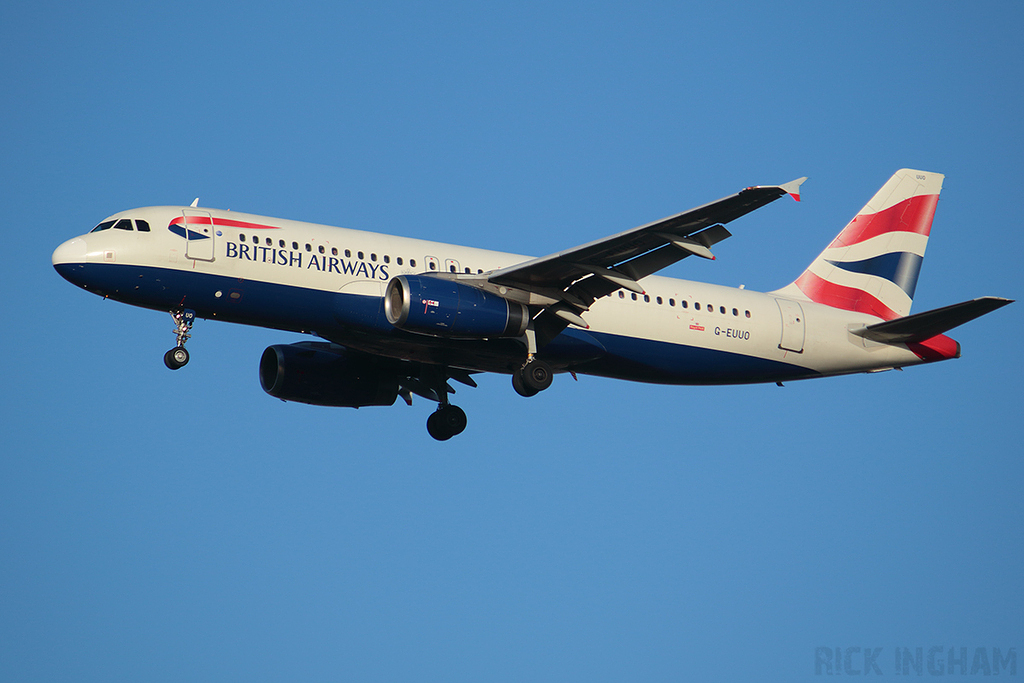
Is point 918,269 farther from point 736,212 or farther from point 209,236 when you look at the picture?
point 209,236

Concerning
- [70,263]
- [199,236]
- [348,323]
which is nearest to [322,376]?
[348,323]

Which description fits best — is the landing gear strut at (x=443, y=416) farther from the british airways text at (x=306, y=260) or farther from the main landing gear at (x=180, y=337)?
the main landing gear at (x=180, y=337)

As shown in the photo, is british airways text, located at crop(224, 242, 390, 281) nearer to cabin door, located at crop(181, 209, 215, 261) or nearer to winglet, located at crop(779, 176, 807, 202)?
cabin door, located at crop(181, 209, 215, 261)

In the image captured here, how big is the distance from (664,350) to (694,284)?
2.60 m

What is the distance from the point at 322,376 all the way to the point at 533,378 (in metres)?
7.01

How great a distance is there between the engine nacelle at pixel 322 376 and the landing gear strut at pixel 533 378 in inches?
221

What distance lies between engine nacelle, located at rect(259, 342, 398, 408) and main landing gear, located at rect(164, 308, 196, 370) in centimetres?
473

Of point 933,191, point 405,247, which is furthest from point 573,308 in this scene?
point 933,191

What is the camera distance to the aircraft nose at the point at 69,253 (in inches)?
1080

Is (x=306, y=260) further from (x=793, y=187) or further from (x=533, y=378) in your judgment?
(x=793, y=187)

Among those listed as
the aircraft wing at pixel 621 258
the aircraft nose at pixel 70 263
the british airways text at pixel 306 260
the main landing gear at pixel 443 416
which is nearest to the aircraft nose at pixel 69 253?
the aircraft nose at pixel 70 263

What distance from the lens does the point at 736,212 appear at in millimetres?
24953

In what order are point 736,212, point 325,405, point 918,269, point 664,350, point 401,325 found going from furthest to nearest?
1. point 918,269
2. point 325,405
3. point 664,350
4. point 401,325
5. point 736,212

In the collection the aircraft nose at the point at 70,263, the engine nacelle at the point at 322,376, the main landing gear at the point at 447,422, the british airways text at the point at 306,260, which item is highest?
the british airways text at the point at 306,260
